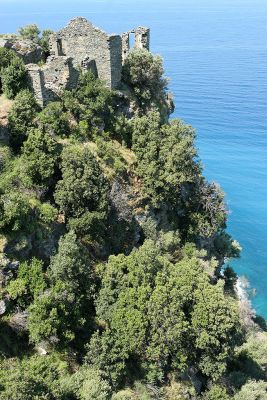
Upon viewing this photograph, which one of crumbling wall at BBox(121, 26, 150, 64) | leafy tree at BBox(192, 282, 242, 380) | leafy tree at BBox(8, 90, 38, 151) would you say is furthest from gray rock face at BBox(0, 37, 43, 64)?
leafy tree at BBox(192, 282, 242, 380)

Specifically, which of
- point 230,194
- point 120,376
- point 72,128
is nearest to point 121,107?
point 72,128

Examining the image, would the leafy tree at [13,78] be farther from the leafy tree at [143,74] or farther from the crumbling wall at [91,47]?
the leafy tree at [143,74]

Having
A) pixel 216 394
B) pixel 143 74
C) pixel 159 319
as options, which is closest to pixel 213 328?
pixel 159 319

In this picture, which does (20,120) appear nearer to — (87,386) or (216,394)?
(87,386)

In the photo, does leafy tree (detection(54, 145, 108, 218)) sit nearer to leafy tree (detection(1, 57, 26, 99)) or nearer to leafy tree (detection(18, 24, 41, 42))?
leafy tree (detection(1, 57, 26, 99))

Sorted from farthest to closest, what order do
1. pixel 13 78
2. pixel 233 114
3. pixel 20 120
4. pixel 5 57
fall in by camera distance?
pixel 233 114 < pixel 5 57 < pixel 13 78 < pixel 20 120

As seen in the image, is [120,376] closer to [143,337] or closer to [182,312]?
[143,337]
